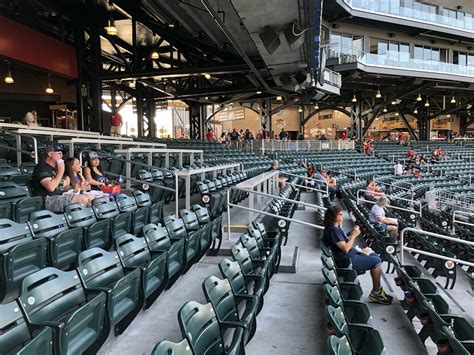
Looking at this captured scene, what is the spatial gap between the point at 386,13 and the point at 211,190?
23043 mm

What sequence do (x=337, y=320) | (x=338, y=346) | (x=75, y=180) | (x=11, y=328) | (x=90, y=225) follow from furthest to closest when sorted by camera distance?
(x=75, y=180), (x=90, y=225), (x=337, y=320), (x=338, y=346), (x=11, y=328)

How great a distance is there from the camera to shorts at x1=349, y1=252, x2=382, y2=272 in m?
4.96

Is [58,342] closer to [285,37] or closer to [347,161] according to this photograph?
[285,37]

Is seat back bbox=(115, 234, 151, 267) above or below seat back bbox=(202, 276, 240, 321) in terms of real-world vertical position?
above

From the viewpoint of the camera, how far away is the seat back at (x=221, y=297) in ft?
9.89

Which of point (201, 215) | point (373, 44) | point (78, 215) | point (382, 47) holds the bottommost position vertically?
point (201, 215)

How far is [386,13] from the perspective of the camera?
25766mm

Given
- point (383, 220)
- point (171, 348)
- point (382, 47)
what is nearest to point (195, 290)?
point (171, 348)

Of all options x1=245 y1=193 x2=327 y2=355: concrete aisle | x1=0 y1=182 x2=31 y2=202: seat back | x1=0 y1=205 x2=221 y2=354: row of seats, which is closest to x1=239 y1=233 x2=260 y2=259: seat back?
x1=245 y1=193 x2=327 y2=355: concrete aisle

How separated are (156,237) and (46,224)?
3.81ft

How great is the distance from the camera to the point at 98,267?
327cm

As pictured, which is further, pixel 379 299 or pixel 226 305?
pixel 379 299

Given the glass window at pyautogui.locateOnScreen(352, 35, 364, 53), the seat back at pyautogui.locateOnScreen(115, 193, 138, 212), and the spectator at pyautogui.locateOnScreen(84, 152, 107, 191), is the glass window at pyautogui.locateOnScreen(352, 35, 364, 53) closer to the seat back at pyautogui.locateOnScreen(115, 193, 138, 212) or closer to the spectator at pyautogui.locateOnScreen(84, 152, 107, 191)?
the spectator at pyautogui.locateOnScreen(84, 152, 107, 191)

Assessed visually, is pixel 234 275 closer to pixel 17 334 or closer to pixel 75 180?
pixel 17 334
